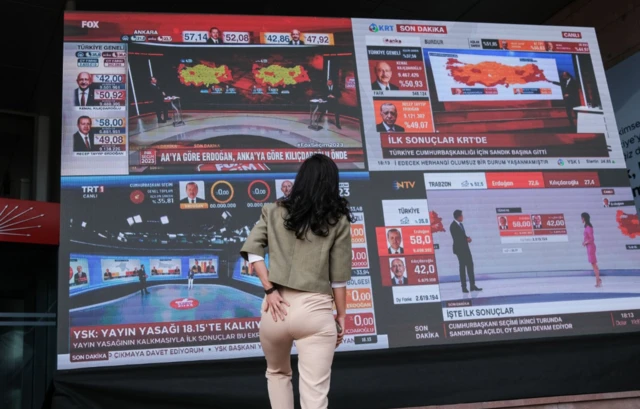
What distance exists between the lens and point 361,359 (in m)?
4.05

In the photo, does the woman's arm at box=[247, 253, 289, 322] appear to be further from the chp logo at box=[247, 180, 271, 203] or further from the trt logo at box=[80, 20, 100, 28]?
the trt logo at box=[80, 20, 100, 28]

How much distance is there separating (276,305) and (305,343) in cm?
16

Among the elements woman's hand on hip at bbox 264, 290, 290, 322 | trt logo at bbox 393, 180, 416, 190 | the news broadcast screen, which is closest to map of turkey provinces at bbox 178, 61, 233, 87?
the news broadcast screen

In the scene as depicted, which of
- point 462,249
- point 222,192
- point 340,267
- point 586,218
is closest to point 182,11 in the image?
point 222,192

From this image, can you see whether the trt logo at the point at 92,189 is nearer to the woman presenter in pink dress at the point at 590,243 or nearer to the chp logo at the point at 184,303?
the chp logo at the point at 184,303

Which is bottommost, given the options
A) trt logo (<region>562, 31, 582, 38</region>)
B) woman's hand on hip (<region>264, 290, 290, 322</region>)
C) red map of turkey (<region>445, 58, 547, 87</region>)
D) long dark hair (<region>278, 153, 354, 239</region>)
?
woman's hand on hip (<region>264, 290, 290, 322</region>)

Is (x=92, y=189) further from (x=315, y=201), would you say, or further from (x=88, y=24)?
(x=315, y=201)

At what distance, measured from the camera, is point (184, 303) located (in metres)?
4.06

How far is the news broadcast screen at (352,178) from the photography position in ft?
13.3

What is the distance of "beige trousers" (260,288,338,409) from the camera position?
230 centimetres

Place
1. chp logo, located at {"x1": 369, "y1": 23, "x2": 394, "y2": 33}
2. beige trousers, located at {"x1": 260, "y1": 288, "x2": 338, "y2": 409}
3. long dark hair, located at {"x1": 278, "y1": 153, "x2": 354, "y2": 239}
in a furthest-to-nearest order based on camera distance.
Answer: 1. chp logo, located at {"x1": 369, "y1": 23, "x2": 394, "y2": 33}
2. long dark hair, located at {"x1": 278, "y1": 153, "x2": 354, "y2": 239}
3. beige trousers, located at {"x1": 260, "y1": 288, "x2": 338, "y2": 409}

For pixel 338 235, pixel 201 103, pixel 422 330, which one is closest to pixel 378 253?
pixel 422 330

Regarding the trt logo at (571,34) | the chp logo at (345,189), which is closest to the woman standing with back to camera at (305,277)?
the chp logo at (345,189)

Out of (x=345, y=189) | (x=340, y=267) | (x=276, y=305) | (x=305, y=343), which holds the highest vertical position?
(x=345, y=189)
